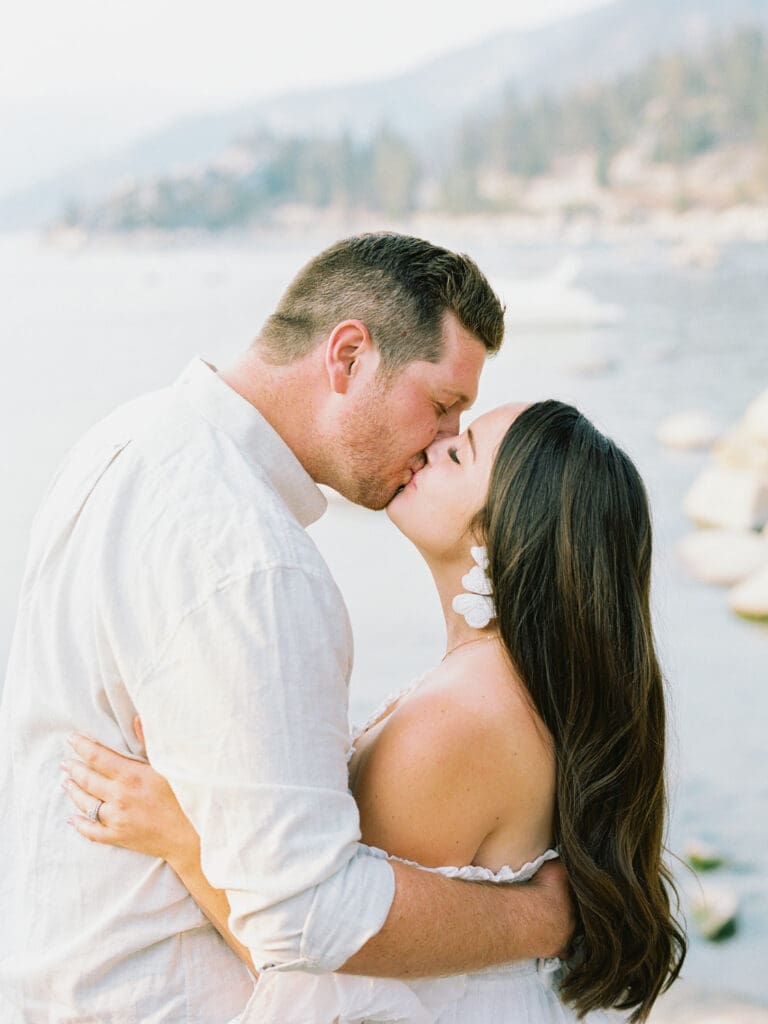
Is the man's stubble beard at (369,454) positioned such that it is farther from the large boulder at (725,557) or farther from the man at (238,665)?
the large boulder at (725,557)

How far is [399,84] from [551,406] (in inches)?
1856

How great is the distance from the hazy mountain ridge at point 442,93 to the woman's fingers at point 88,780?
34.7m

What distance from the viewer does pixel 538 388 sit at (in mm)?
17938

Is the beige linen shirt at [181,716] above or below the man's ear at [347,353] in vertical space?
below

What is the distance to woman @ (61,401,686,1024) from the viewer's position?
1.15 m

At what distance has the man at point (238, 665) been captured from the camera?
36.7 inches

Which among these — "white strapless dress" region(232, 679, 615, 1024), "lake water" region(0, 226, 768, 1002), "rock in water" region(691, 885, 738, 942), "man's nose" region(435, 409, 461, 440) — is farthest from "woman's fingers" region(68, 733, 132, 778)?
"rock in water" region(691, 885, 738, 942)

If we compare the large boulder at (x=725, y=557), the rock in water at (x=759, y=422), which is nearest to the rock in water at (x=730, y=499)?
the large boulder at (x=725, y=557)

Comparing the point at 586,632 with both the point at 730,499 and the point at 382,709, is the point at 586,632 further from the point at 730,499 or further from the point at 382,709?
the point at 730,499

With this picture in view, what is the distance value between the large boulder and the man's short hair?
6021mm

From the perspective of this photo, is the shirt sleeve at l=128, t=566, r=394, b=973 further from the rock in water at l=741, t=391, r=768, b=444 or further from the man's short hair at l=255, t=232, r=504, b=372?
the rock in water at l=741, t=391, r=768, b=444

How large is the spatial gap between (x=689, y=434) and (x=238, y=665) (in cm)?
1176

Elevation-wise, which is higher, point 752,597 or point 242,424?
point 242,424

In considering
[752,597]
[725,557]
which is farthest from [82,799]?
[725,557]
